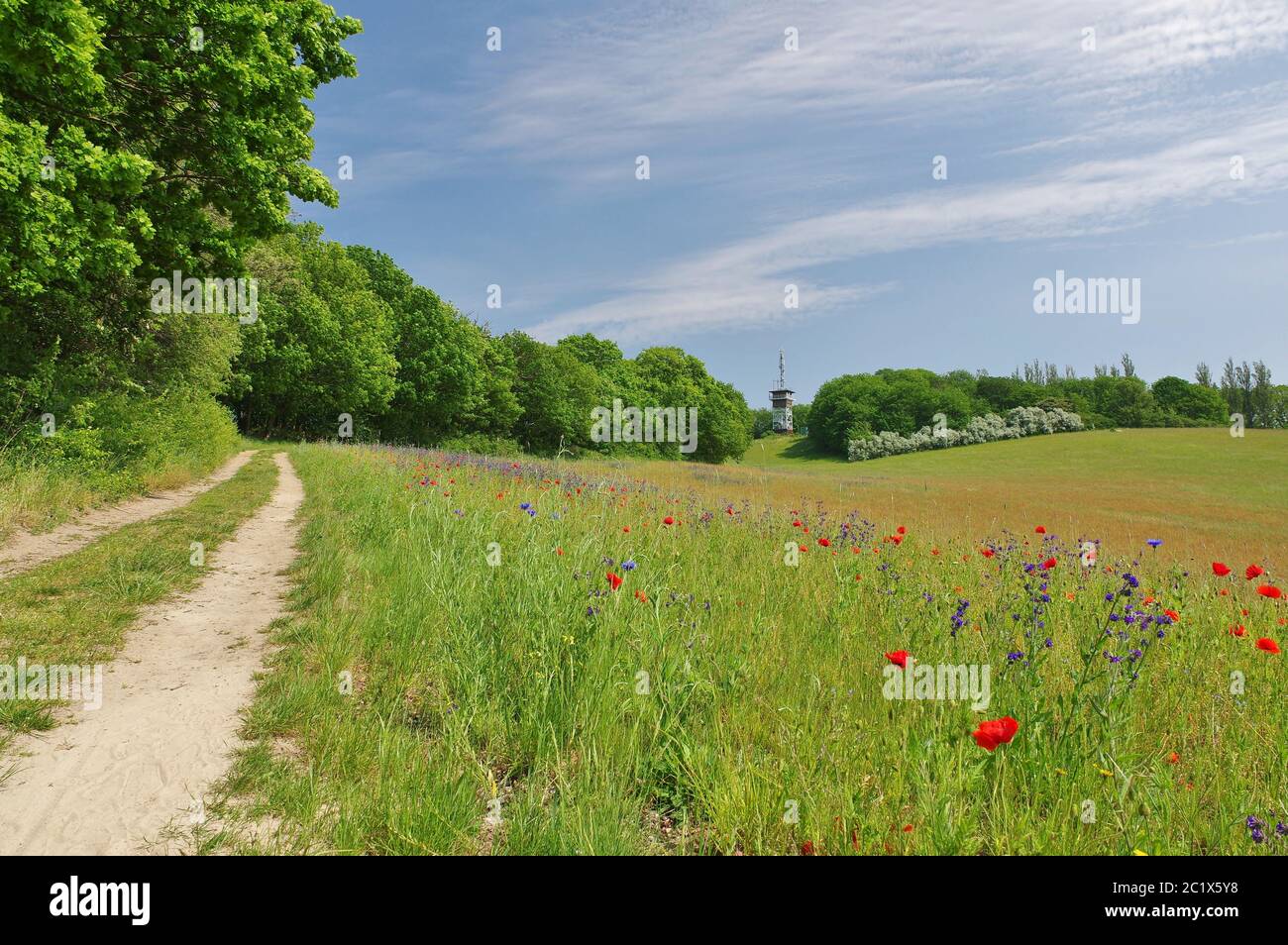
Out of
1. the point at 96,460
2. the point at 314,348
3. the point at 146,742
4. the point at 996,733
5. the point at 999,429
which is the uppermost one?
the point at 314,348

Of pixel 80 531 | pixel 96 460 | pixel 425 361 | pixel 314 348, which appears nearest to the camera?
pixel 80 531

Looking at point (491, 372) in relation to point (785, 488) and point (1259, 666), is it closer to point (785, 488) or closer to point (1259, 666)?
point (785, 488)

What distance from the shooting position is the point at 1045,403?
284ft

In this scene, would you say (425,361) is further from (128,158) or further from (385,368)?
(128,158)

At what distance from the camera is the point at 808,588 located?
17.9 ft

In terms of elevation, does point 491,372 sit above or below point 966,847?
above

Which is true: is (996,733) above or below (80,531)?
below

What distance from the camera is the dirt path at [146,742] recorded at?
2.43 m

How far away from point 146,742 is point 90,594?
134 inches

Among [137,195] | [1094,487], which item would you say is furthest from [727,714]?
[1094,487]

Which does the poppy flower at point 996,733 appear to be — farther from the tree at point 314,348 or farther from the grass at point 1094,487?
the tree at point 314,348
